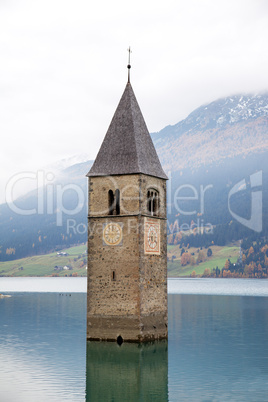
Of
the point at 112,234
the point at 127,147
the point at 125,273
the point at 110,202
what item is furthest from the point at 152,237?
the point at 127,147

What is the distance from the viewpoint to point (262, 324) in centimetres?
7556

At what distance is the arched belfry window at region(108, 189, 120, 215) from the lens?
52.7 meters

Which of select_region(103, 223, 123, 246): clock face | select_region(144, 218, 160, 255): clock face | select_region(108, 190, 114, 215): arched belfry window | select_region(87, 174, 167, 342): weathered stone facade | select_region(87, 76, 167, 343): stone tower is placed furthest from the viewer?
select_region(108, 190, 114, 215): arched belfry window

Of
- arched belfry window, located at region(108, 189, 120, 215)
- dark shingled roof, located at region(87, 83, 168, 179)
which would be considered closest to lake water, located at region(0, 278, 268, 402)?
Answer: arched belfry window, located at region(108, 189, 120, 215)

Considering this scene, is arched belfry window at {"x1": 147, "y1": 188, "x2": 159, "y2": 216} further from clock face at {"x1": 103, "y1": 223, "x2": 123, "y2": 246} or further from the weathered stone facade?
clock face at {"x1": 103, "y1": 223, "x2": 123, "y2": 246}

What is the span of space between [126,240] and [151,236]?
7.52ft

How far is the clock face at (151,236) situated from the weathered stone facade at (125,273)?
36 centimetres

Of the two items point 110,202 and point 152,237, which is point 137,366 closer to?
point 152,237

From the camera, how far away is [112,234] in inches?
2055

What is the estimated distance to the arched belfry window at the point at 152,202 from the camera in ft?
176

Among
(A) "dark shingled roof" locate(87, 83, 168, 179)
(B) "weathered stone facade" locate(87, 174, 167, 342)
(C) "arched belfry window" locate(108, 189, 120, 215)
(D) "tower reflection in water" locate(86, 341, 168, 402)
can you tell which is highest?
(A) "dark shingled roof" locate(87, 83, 168, 179)

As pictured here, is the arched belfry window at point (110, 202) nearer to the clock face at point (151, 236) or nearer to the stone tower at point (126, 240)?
the stone tower at point (126, 240)

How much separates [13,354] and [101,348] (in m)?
6.88

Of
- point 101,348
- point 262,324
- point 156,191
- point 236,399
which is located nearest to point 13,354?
point 101,348
